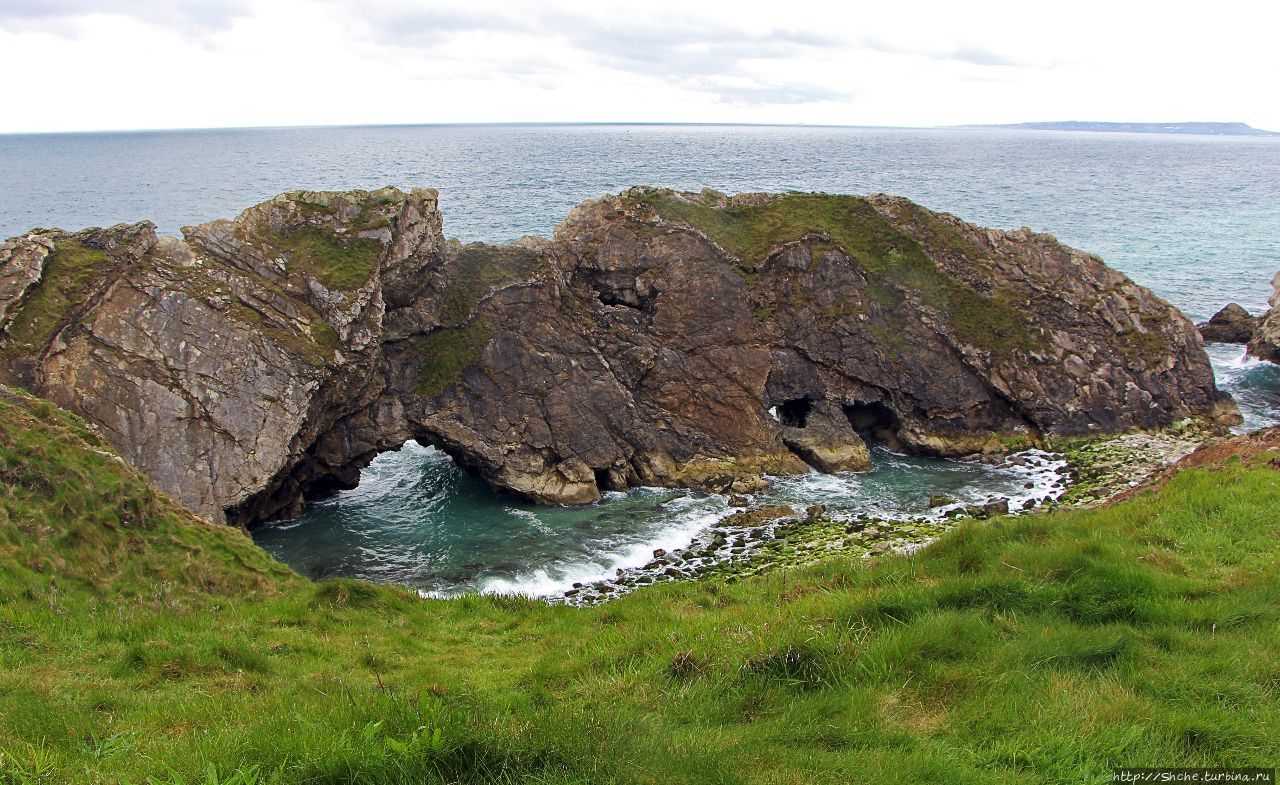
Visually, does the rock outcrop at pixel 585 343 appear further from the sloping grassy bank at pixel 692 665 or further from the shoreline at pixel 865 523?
the sloping grassy bank at pixel 692 665

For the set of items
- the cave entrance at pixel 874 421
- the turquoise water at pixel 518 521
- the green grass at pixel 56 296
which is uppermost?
the green grass at pixel 56 296

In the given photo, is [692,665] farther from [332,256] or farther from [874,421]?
[874,421]

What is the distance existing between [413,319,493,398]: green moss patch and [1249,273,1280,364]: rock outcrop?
49.4 meters

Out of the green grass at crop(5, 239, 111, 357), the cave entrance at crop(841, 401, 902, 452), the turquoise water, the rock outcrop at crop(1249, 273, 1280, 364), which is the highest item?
the green grass at crop(5, 239, 111, 357)

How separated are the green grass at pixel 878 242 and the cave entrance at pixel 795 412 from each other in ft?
24.1

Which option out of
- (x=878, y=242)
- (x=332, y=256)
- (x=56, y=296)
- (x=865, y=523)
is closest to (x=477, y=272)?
(x=332, y=256)

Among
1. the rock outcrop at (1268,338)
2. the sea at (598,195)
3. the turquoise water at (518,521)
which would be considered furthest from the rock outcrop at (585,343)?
the rock outcrop at (1268,338)

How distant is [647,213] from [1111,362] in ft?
84.7

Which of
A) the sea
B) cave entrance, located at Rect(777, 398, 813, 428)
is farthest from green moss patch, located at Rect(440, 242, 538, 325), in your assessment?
cave entrance, located at Rect(777, 398, 813, 428)

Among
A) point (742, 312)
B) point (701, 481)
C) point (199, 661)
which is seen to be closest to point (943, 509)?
point (701, 481)

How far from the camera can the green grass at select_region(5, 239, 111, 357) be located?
87.0 ft

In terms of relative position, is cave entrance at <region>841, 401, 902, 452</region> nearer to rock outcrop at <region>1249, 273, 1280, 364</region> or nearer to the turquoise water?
the turquoise water

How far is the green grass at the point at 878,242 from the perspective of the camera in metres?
41.7

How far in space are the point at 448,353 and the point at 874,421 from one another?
22.8 metres
